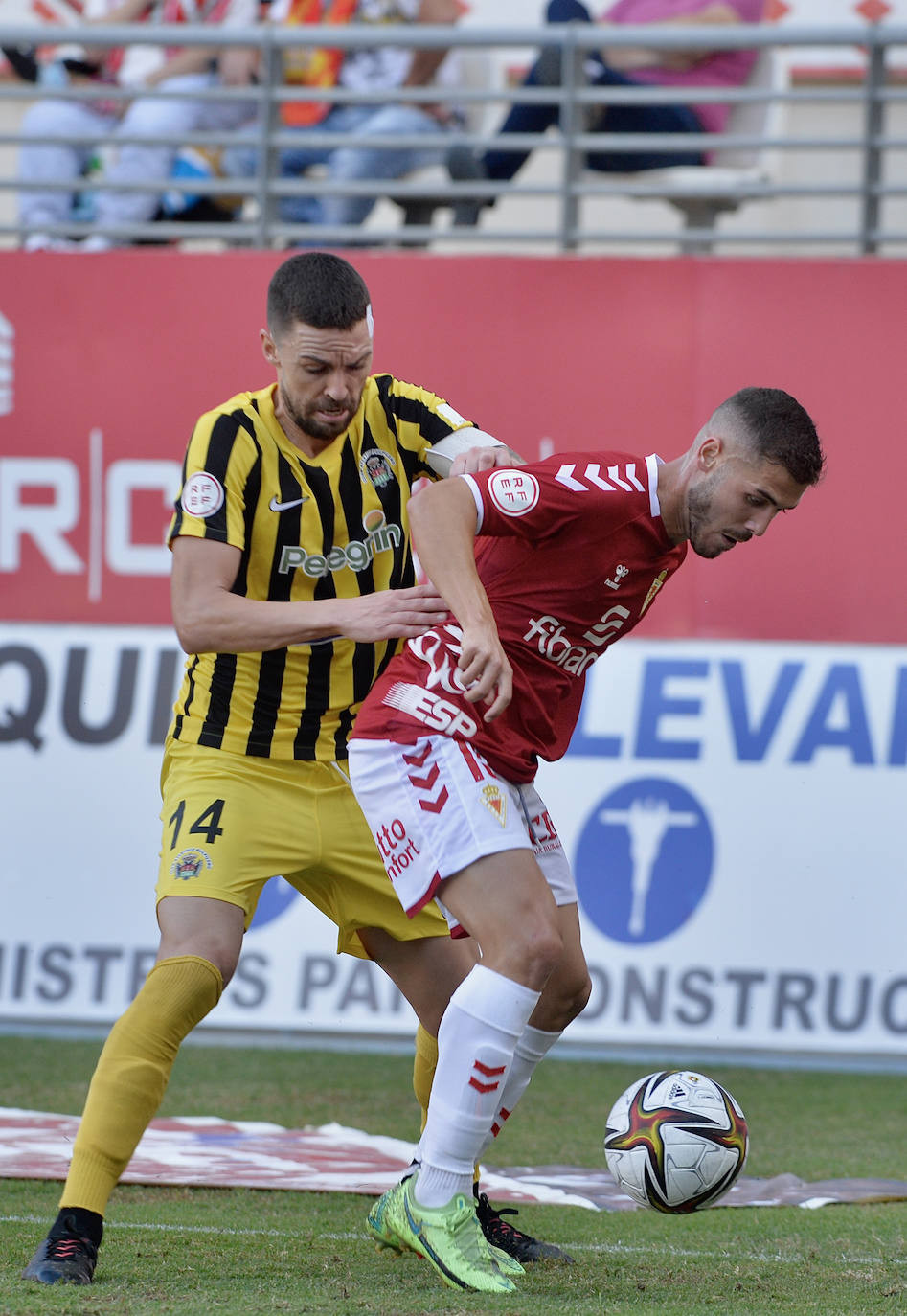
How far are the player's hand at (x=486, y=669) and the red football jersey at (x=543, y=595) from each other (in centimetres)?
27

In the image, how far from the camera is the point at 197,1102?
6230 mm

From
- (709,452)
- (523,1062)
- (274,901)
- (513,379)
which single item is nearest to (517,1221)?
(523,1062)

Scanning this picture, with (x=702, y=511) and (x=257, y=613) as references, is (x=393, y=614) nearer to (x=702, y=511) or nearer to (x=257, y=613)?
(x=257, y=613)

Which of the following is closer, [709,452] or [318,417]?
[709,452]

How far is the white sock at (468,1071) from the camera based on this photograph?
3.66 m

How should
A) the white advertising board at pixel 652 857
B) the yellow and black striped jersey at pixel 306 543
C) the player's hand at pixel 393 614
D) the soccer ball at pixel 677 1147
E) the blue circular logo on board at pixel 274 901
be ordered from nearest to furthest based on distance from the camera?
the player's hand at pixel 393 614, the soccer ball at pixel 677 1147, the yellow and black striped jersey at pixel 306 543, the white advertising board at pixel 652 857, the blue circular logo on board at pixel 274 901

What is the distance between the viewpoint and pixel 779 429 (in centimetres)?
372

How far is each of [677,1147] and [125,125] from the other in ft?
22.1

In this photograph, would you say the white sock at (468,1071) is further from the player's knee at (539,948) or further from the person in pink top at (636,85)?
the person in pink top at (636,85)

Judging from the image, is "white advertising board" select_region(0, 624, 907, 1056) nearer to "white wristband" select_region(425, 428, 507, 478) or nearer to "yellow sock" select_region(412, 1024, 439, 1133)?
"yellow sock" select_region(412, 1024, 439, 1133)

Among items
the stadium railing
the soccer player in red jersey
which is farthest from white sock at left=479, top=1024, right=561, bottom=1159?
the stadium railing

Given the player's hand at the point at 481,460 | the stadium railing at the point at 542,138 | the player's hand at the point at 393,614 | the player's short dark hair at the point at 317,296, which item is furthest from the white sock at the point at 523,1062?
the stadium railing at the point at 542,138

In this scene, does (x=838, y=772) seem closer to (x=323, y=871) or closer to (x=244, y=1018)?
(x=244, y=1018)

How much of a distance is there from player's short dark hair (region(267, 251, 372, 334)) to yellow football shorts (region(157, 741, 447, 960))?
43.1 inches
